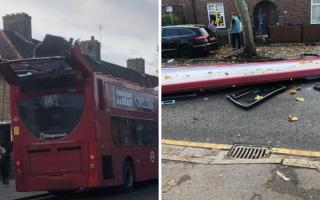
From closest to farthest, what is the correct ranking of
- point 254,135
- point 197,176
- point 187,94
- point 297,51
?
point 197,176 < point 254,135 < point 187,94 < point 297,51

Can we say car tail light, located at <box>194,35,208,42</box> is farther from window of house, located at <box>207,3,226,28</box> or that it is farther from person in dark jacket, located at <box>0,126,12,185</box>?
person in dark jacket, located at <box>0,126,12,185</box>

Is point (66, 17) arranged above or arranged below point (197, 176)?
above

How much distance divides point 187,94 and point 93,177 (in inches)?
200

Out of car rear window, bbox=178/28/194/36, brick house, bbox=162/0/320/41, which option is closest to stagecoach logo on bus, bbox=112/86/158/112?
car rear window, bbox=178/28/194/36

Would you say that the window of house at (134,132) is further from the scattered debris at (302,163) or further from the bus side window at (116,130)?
the scattered debris at (302,163)

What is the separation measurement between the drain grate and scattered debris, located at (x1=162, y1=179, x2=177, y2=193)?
0.73 m

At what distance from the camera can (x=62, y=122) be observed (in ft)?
4.36

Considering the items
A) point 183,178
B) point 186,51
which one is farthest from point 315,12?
point 183,178

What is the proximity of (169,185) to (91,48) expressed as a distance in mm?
2990

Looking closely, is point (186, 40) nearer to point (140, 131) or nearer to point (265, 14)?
point (265, 14)

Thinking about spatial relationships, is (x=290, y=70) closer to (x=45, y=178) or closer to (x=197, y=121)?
(x=197, y=121)

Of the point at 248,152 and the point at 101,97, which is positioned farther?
the point at 248,152

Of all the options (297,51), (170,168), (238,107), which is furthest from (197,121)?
(297,51)

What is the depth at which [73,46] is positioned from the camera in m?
1.29
